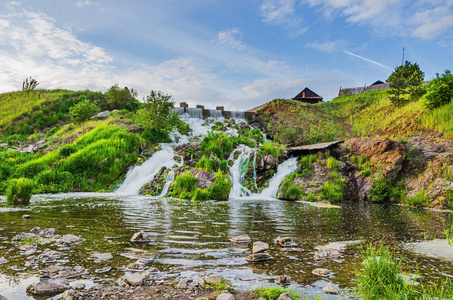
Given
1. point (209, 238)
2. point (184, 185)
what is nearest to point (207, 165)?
point (184, 185)

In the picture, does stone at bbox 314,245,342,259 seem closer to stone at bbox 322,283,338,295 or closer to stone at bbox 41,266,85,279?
stone at bbox 322,283,338,295

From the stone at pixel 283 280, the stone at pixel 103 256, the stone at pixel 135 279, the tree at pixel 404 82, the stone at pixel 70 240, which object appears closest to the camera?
the stone at pixel 135 279

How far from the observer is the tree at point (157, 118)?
24.9 m

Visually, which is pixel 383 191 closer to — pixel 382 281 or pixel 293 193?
pixel 293 193

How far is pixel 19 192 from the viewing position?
12.2 m

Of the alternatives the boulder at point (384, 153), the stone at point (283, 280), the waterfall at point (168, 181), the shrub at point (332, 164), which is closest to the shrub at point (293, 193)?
the shrub at point (332, 164)

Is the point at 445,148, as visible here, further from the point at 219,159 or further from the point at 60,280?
the point at 60,280

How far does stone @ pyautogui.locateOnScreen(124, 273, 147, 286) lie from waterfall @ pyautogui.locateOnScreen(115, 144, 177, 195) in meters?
14.2

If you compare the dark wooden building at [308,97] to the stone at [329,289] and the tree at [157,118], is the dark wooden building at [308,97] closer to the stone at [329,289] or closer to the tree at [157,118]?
the tree at [157,118]

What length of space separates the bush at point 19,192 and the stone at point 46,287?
1097 cm

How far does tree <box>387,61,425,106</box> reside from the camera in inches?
1138

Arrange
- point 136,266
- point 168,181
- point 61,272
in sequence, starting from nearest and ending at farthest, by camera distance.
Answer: point 61,272, point 136,266, point 168,181

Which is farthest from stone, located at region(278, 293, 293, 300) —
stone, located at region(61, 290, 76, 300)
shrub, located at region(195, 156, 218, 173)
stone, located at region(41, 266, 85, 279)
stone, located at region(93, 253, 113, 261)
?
shrub, located at region(195, 156, 218, 173)

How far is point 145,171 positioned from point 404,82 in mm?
29532
